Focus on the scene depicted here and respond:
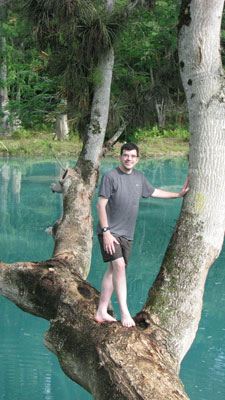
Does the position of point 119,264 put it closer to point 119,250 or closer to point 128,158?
point 119,250

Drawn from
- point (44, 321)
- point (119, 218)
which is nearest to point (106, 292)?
point (119, 218)

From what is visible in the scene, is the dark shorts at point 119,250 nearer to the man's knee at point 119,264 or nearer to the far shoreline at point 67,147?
the man's knee at point 119,264

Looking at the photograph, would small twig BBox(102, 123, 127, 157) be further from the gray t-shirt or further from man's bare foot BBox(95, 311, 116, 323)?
man's bare foot BBox(95, 311, 116, 323)

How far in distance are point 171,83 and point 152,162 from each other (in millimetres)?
11079

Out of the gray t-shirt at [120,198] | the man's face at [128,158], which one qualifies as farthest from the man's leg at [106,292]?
the man's face at [128,158]

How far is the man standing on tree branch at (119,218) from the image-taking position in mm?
3457

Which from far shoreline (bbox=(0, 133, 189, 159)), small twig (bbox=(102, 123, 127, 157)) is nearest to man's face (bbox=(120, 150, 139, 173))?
small twig (bbox=(102, 123, 127, 157))

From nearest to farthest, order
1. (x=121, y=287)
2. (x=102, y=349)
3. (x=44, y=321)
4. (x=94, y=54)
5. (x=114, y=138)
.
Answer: (x=102, y=349) → (x=121, y=287) → (x=44, y=321) → (x=94, y=54) → (x=114, y=138)

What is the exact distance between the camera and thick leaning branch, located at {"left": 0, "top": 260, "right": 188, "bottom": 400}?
312cm

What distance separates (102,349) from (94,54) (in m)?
5.34

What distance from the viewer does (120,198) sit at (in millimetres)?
3504

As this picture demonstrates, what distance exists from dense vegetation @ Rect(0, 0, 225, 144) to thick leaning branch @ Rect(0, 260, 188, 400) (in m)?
4.09

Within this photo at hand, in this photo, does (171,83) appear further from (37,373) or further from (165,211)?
(37,373)

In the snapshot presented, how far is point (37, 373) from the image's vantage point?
4.79m
